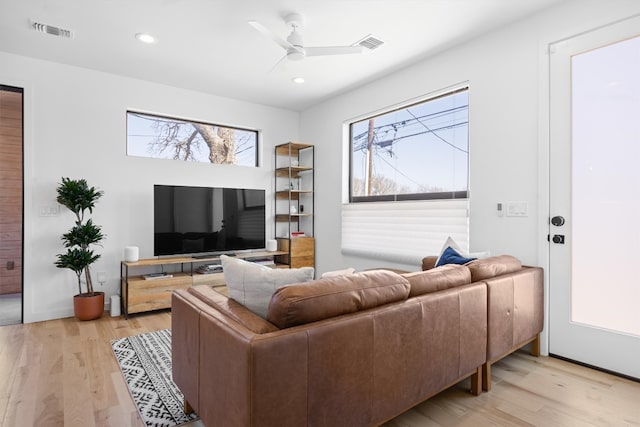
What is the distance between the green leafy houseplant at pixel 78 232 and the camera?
135 inches

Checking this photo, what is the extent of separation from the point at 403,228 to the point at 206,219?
2.36 metres

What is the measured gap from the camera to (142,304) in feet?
12.2

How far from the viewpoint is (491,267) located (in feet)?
7.51

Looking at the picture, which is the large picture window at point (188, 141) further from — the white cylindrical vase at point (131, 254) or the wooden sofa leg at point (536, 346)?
the wooden sofa leg at point (536, 346)

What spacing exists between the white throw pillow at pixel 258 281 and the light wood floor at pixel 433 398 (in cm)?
95

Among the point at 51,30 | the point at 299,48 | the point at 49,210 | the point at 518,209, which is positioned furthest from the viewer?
the point at 49,210

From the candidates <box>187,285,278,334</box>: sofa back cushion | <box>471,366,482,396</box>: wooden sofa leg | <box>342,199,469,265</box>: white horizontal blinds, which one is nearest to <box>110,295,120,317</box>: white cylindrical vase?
<box>187,285,278,334</box>: sofa back cushion

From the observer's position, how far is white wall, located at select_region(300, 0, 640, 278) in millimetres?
2670

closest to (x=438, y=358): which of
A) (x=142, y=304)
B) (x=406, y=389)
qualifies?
(x=406, y=389)

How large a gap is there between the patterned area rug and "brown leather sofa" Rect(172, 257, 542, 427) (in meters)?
0.23

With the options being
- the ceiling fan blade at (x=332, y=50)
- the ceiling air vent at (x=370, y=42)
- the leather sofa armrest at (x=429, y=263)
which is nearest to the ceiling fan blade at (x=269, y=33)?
the ceiling fan blade at (x=332, y=50)

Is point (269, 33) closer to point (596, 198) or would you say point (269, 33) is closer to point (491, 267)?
point (491, 267)

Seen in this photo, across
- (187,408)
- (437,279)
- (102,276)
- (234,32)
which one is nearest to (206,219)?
(102,276)

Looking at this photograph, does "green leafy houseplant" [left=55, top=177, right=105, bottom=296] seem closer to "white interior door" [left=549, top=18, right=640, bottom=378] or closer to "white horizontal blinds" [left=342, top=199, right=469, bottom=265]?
"white horizontal blinds" [left=342, top=199, right=469, bottom=265]
